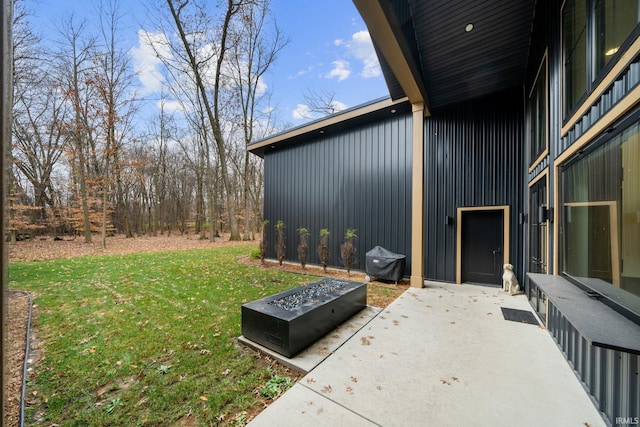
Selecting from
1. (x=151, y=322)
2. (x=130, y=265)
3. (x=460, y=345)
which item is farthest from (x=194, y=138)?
(x=460, y=345)

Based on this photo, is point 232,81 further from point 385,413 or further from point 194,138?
point 385,413

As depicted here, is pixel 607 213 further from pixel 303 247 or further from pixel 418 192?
pixel 303 247

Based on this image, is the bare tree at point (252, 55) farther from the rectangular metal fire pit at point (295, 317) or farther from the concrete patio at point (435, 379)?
the concrete patio at point (435, 379)

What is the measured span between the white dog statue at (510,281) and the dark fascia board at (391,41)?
4.16 metres

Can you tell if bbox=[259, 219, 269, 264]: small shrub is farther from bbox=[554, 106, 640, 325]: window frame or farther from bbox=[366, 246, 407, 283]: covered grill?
bbox=[554, 106, 640, 325]: window frame

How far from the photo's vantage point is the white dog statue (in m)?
5.04

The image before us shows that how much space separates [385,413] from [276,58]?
54.6 feet

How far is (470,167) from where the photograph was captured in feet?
19.1

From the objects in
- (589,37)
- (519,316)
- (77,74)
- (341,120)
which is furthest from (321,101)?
(519,316)

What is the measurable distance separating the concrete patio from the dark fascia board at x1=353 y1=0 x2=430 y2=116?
424 centimetres

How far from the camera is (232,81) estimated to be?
1439 cm

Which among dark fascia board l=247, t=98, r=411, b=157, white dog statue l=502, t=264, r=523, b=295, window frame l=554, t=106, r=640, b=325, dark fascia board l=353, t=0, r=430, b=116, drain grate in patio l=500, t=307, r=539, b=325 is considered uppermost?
dark fascia board l=247, t=98, r=411, b=157

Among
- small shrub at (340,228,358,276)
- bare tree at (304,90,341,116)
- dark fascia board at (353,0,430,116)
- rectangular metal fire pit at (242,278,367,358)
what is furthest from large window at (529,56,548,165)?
bare tree at (304,90,341,116)

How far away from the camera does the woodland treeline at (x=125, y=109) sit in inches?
421
